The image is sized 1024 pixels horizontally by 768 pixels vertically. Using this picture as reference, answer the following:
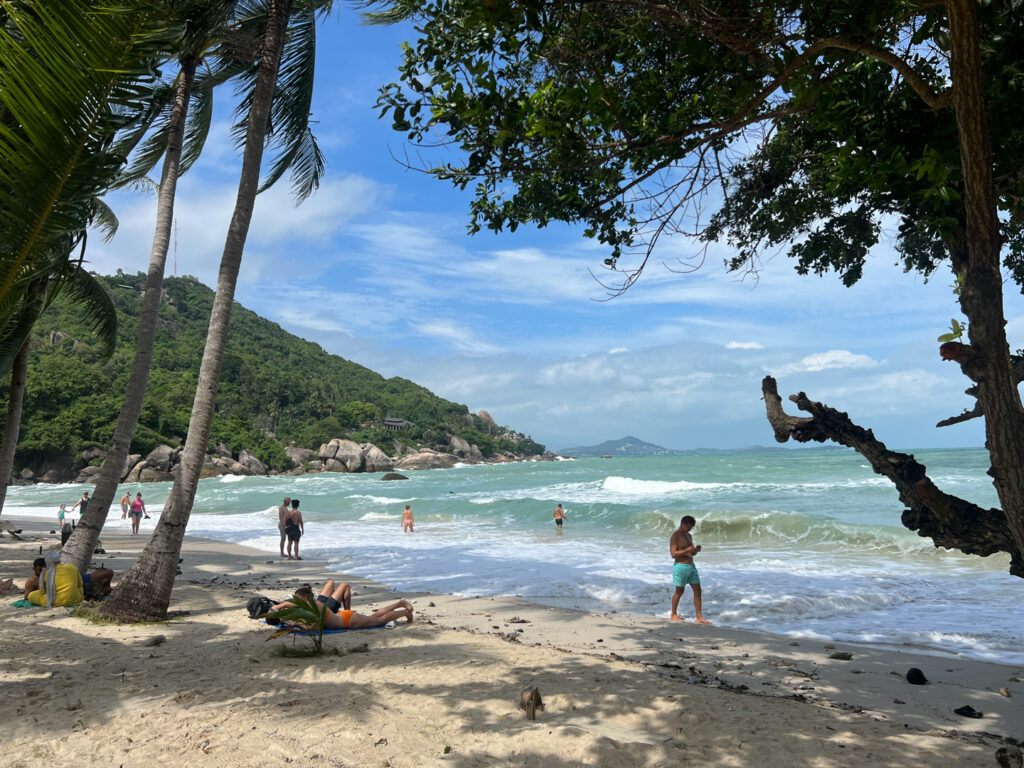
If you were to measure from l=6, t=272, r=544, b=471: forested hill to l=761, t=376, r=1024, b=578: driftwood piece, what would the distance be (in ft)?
140

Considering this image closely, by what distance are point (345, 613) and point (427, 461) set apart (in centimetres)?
7503

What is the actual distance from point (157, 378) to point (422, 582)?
215 ft

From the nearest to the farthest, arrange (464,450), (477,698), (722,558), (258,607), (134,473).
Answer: (477,698) < (258,607) < (722,558) < (134,473) < (464,450)

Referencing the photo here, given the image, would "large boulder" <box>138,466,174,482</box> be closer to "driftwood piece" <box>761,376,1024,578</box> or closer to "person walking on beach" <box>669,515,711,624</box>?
"person walking on beach" <box>669,515,711,624</box>

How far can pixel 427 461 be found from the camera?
81.0 meters

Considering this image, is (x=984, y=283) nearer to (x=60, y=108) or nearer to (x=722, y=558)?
(x=60, y=108)

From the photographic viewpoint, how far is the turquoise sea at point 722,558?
8.42 meters

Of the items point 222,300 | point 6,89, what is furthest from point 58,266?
point 6,89

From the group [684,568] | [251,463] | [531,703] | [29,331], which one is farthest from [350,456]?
[531,703]

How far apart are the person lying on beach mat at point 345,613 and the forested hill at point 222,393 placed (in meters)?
38.0

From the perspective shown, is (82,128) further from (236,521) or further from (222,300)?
(236,521)

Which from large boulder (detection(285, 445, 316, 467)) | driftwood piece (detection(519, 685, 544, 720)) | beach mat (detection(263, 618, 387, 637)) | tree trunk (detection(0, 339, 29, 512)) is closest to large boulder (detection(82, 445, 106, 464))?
large boulder (detection(285, 445, 316, 467))

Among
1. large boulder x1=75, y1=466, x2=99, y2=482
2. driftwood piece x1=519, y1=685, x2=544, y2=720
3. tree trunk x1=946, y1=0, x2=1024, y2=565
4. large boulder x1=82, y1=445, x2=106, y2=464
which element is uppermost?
tree trunk x1=946, y1=0, x2=1024, y2=565

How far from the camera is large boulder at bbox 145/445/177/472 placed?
169 feet
